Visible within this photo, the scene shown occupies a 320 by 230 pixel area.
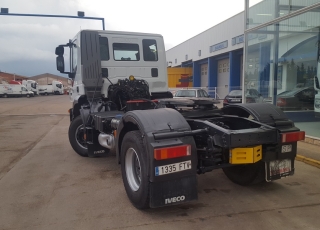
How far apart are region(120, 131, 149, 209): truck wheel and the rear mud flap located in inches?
5.7

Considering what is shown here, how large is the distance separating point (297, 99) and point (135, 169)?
22.7ft

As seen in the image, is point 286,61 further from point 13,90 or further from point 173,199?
point 13,90

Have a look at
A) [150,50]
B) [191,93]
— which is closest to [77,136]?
[150,50]

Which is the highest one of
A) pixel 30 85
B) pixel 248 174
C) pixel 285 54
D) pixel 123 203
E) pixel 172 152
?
pixel 285 54

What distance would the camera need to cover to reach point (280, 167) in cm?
421

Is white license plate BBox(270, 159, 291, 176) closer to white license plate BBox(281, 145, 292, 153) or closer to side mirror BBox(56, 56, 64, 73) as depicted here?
white license plate BBox(281, 145, 292, 153)

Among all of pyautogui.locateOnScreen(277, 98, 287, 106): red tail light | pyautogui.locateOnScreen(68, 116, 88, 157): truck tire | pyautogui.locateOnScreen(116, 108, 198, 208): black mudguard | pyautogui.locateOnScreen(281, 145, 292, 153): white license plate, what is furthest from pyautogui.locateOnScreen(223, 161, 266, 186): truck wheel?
pyautogui.locateOnScreen(277, 98, 287, 106): red tail light

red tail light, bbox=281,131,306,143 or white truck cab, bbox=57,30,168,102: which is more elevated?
white truck cab, bbox=57,30,168,102

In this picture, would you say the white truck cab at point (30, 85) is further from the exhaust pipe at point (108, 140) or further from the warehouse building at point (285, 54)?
the exhaust pipe at point (108, 140)

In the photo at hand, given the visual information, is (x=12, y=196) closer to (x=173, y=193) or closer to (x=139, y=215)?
(x=139, y=215)

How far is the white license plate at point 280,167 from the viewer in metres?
4.15

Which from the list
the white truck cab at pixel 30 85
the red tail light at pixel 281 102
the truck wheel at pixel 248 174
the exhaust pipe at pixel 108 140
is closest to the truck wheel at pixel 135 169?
the exhaust pipe at pixel 108 140

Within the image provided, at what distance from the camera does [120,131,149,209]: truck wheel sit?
3.70 metres

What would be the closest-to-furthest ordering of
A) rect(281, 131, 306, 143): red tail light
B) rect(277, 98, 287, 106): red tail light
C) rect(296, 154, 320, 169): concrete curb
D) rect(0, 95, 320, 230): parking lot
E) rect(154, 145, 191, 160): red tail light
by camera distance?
rect(154, 145, 191, 160): red tail light
rect(0, 95, 320, 230): parking lot
rect(281, 131, 306, 143): red tail light
rect(296, 154, 320, 169): concrete curb
rect(277, 98, 287, 106): red tail light
